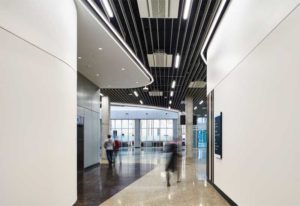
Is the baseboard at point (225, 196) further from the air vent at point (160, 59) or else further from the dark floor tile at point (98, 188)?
the air vent at point (160, 59)

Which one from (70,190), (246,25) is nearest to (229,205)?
(70,190)

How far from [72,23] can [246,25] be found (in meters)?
3.46

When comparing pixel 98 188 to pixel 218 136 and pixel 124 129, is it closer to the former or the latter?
pixel 218 136

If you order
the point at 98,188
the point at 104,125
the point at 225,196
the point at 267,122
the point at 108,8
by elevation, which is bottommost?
the point at 98,188

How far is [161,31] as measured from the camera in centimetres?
970

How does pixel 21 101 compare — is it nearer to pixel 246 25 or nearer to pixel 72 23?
pixel 72 23

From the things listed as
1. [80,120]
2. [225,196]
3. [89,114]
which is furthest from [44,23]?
[89,114]

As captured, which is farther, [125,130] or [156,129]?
[156,129]

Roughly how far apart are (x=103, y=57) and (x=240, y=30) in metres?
5.67

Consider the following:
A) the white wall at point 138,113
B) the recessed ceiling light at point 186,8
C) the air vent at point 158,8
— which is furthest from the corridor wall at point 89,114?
the white wall at point 138,113

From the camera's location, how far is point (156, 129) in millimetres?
→ 41156

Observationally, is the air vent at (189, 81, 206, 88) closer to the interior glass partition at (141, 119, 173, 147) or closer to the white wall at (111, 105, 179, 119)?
the white wall at (111, 105, 179, 119)

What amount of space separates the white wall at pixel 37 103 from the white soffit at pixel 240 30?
3.43m

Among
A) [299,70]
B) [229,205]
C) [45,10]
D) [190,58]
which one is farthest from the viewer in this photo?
[190,58]
